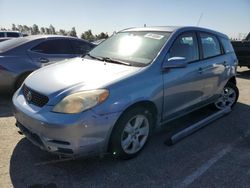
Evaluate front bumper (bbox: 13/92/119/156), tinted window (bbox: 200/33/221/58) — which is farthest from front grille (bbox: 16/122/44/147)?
tinted window (bbox: 200/33/221/58)

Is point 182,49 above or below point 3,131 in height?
above

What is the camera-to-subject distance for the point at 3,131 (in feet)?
15.7

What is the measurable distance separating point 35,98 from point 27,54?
10.7 feet

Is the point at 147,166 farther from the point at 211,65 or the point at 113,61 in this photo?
the point at 211,65

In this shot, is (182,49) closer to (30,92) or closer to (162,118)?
(162,118)

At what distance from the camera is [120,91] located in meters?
3.58

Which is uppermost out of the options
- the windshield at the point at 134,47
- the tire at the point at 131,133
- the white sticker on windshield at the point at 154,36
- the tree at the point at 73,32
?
the white sticker on windshield at the point at 154,36

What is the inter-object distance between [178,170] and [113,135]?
3.01ft

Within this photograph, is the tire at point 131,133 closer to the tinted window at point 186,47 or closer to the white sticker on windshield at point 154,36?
the tinted window at point 186,47

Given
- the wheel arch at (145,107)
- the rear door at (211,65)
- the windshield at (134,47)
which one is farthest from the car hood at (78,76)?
the rear door at (211,65)

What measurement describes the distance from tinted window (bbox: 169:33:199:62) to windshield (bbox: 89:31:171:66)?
0.62 feet

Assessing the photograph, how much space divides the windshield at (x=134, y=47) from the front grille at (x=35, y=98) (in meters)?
1.28

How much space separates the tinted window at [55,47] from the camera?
695 cm

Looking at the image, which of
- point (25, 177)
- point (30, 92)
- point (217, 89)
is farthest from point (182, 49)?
point (25, 177)
